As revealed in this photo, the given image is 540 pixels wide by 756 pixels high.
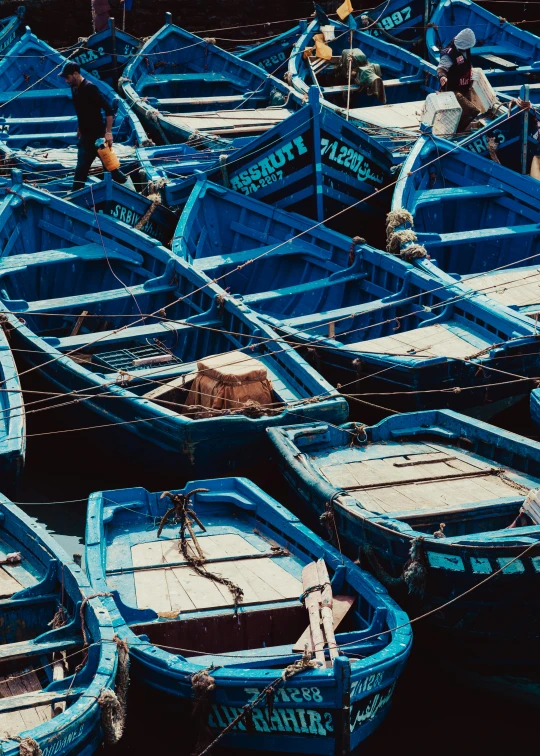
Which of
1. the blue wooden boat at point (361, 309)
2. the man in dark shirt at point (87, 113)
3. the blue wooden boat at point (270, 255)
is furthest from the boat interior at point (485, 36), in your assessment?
the man in dark shirt at point (87, 113)

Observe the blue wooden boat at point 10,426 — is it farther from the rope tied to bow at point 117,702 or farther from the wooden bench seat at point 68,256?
the rope tied to bow at point 117,702

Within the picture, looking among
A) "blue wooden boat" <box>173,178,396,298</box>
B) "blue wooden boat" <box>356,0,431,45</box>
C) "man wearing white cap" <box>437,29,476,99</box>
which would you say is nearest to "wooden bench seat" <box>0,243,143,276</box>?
"blue wooden boat" <box>173,178,396,298</box>

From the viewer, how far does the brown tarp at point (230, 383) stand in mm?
12219

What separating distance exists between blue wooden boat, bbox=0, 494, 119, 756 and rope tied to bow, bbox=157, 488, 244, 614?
3.80 ft

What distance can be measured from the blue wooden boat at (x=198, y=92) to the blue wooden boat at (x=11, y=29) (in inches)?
A: 145

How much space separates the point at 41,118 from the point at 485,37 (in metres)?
9.90

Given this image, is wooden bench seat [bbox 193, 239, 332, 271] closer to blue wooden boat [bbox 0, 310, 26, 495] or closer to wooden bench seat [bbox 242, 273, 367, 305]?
wooden bench seat [bbox 242, 273, 367, 305]

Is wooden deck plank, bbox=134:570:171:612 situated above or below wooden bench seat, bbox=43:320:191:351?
below

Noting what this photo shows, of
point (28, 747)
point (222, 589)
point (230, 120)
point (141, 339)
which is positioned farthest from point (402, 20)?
point (28, 747)

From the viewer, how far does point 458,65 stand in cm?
1916

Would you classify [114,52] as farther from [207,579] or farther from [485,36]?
[207,579]

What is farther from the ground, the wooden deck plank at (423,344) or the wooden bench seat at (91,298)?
the wooden bench seat at (91,298)

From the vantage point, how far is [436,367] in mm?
12773

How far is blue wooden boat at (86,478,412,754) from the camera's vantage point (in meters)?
8.35
